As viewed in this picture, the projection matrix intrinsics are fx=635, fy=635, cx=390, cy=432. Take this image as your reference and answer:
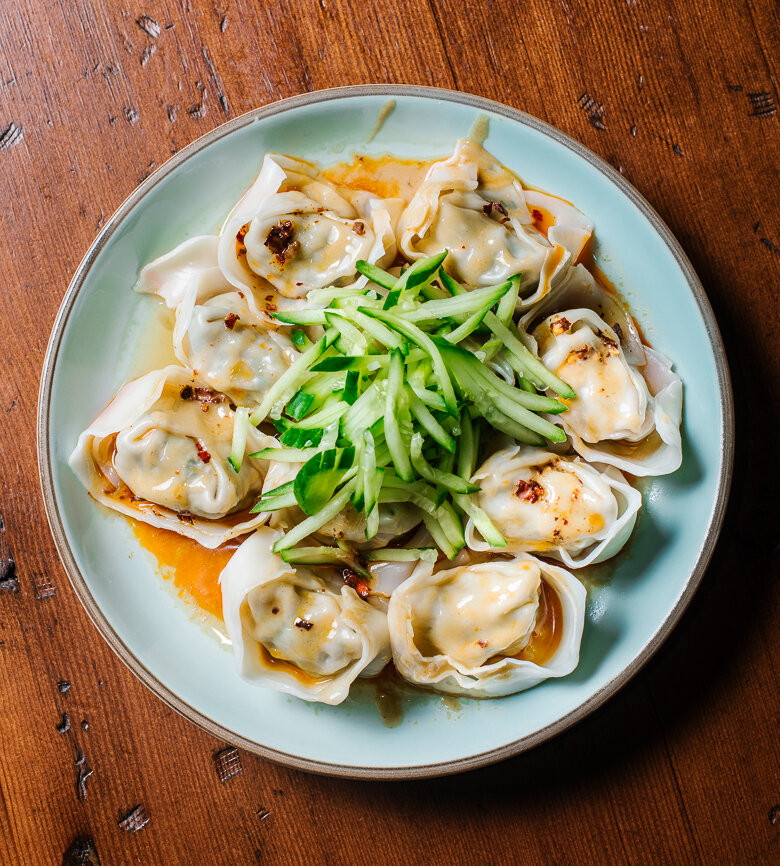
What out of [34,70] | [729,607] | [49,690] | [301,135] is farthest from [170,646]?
[34,70]

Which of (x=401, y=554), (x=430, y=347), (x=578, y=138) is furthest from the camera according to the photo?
(x=578, y=138)

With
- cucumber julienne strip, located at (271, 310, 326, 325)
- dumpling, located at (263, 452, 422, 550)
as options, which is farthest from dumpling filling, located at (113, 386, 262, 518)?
cucumber julienne strip, located at (271, 310, 326, 325)

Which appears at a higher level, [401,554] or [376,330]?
[376,330]

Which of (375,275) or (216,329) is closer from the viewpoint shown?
(375,275)

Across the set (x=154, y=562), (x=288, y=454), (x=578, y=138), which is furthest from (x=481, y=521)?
(x=578, y=138)

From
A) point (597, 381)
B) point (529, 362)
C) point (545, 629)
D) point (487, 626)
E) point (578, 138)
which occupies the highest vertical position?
point (578, 138)

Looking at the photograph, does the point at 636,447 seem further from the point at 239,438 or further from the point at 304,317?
the point at 239,438

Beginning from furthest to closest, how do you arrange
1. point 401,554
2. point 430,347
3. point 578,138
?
point 578,138, point 401,554, point 430,347
